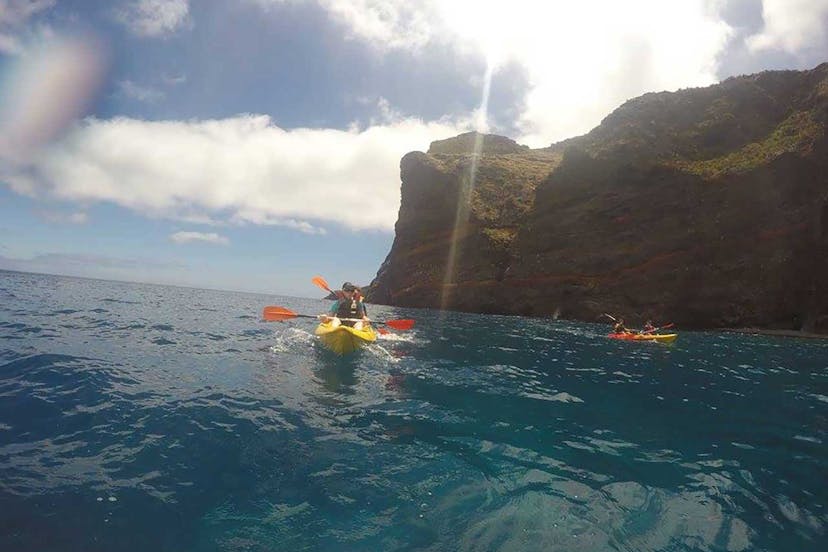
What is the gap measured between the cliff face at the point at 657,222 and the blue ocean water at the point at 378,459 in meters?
47.5

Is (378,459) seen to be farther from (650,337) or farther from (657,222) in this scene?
(657,222)

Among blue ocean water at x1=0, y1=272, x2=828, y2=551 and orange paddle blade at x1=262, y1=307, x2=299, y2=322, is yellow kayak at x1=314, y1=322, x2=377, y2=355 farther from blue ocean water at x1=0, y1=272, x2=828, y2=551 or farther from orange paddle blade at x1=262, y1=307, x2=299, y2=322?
orange paddle blade at x1=262, y1=307, x2=299, y2=322

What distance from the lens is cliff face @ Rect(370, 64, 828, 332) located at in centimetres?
5141

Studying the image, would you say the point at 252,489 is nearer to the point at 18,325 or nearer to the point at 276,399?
the point at 276,399

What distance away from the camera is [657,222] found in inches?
2283

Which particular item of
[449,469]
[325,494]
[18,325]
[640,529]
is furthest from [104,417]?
[18,325]

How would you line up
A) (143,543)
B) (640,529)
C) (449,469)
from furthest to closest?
(449,469) < (640,529) < (143,543)

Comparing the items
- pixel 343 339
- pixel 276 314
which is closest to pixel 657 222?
pixel 276 314

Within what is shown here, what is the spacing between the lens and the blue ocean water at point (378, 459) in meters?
4.71

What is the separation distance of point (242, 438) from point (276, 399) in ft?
7.12

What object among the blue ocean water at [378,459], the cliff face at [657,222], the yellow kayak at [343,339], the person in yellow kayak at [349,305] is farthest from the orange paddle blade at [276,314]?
the cliff face at [657,222]

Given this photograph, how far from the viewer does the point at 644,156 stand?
62531 mm

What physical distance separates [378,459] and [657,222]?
2419 inches

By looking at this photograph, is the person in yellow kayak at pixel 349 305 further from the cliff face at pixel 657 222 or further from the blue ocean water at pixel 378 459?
the cliff face at pixel 657 222
